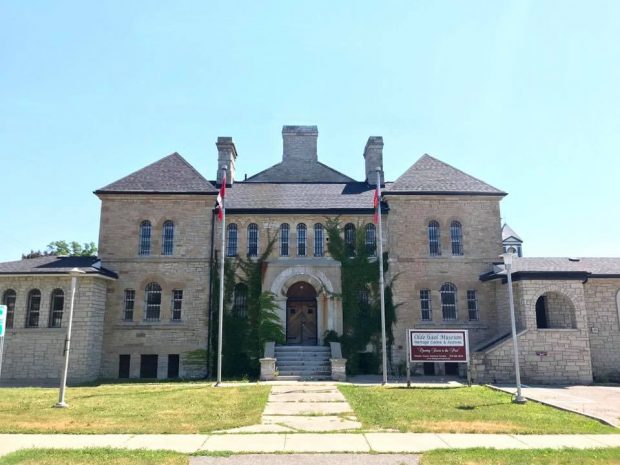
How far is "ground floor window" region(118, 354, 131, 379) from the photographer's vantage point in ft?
72.3

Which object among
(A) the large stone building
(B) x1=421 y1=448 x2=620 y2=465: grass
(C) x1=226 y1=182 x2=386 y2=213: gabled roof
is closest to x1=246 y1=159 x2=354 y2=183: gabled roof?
(C) x1=226 y1=182 x2=386 y2=213: gabled roof

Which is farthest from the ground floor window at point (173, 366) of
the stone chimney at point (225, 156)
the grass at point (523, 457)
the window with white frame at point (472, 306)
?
the grass at point (523, 457)

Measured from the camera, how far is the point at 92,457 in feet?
24.8

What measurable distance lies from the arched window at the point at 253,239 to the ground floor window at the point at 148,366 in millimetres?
7024

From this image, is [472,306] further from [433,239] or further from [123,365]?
[123,365]

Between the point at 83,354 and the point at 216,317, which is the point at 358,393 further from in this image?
the point at 83,354

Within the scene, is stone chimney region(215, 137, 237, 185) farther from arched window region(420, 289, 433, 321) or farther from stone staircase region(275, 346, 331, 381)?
arched window region(420, 289, 433, 321)

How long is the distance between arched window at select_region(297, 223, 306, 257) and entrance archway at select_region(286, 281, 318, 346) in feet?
5.32

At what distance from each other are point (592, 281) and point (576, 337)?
10.9 feet

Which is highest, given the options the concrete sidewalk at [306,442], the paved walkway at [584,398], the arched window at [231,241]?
the arched window at [231,241]

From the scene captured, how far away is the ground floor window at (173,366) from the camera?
22.1m

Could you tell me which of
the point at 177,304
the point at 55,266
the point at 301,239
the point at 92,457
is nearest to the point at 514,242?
the point at 301,239

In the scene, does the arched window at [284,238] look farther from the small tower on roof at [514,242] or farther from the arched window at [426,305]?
the small tower on roof at [514,242]

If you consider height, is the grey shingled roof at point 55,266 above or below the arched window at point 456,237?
below
